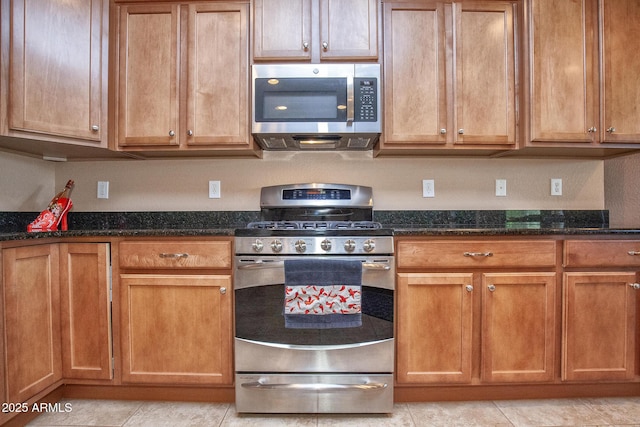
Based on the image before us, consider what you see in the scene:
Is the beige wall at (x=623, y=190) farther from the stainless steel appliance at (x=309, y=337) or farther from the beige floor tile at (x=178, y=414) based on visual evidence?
the beige floor tile at (x=178, y=414)

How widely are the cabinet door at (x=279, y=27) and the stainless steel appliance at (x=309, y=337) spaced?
0.98m

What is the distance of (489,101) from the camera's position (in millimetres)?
1919

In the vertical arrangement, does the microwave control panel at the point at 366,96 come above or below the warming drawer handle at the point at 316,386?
above

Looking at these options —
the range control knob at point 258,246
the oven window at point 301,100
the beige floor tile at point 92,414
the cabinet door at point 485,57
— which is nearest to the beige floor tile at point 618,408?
the cabinet door at point 485,57

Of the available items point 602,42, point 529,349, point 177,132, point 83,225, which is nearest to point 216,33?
point 177,132

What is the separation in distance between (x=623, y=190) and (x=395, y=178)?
1.39 meters

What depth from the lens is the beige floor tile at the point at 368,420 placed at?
1.63 metres

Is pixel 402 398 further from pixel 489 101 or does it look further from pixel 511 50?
pixel 511 50

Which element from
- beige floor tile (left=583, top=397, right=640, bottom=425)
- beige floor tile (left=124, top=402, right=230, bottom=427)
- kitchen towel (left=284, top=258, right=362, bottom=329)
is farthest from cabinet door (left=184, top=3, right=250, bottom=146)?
beige floor tile (left=583, top=397, right=640, bottom=425)

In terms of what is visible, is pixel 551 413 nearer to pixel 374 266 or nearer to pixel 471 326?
pixel 471 326

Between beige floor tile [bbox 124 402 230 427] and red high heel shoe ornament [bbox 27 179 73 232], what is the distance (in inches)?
42.3

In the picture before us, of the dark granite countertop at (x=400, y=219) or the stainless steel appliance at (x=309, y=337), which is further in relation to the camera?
the dark granite countertop at (x=400, y=219)

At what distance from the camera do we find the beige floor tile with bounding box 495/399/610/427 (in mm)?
1640

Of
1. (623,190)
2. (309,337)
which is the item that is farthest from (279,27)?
(623,190)
